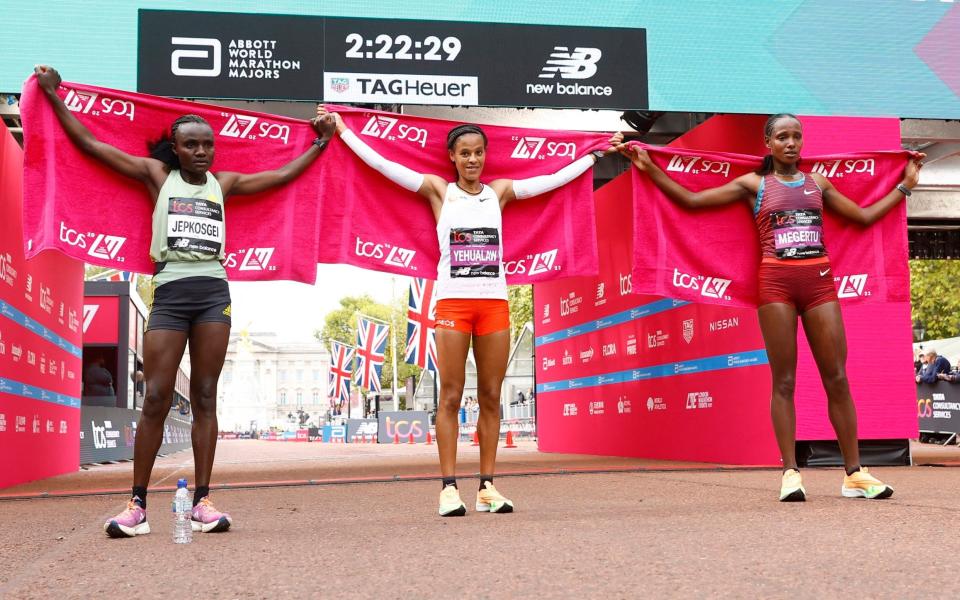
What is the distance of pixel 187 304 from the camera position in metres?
4.53

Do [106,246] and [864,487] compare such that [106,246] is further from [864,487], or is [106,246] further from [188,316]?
[864,487]

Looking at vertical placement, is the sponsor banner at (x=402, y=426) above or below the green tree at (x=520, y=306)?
below

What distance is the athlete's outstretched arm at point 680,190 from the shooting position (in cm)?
610

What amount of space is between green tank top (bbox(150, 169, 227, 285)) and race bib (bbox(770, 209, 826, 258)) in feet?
10.7

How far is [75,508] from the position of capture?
20.2ft

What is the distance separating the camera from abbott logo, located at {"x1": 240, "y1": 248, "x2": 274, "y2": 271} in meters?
6.33

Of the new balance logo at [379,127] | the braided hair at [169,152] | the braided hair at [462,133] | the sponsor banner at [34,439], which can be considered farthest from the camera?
the sponsor banner at [34,439]

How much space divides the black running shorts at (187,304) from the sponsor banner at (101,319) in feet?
49.2

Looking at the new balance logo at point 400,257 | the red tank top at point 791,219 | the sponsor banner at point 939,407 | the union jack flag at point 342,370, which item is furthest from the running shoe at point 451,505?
A: the union jack flag at point 342,370

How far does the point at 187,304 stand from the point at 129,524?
1.08 meters

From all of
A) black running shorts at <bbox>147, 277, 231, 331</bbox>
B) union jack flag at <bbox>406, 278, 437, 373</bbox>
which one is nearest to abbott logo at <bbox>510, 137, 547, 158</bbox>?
black running shorts at <bbox>147, 277, 231, 331</bbox>

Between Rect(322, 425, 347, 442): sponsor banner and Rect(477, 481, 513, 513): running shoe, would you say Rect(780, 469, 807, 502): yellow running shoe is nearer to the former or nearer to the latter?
Rect(477, 481, 513, 513): running shoe

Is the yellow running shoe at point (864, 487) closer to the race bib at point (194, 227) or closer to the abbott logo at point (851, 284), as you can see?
the abbott logo at point (851, 284)

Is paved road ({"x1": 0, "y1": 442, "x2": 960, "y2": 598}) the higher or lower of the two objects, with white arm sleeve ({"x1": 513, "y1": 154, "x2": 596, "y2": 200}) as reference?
lower
